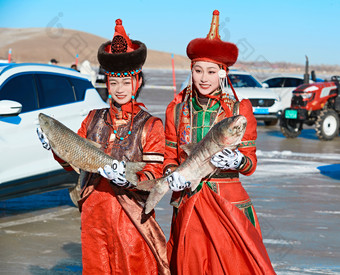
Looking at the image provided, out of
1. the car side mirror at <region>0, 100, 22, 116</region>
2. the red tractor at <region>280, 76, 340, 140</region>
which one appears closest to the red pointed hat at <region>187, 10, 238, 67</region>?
the car side mirror at <region>0, 100, 22, 116</region>

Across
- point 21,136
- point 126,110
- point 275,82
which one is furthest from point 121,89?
point 275,82

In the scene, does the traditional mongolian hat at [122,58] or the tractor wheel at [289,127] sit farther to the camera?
the tractor wheel at [289,127]

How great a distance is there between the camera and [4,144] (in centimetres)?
643

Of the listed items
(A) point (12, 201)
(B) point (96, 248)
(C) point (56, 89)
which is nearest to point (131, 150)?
(B) point (96, 248)

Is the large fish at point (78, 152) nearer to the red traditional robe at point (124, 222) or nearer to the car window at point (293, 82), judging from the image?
the red traditional robe at point (124, 222)

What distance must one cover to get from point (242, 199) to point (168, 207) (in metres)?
4.35

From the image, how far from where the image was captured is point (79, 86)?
25.6 ft

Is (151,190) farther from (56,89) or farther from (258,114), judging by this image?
(258,114)

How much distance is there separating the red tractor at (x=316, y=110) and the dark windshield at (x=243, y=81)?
9.87 ft

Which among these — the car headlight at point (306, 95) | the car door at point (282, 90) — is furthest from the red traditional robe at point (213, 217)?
the car door at point (282, 90)

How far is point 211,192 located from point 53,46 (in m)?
164

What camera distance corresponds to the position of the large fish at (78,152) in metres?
3.41

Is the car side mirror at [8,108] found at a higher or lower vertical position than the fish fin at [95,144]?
lower

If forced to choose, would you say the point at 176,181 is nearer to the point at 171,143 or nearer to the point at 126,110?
the point at 171,143
